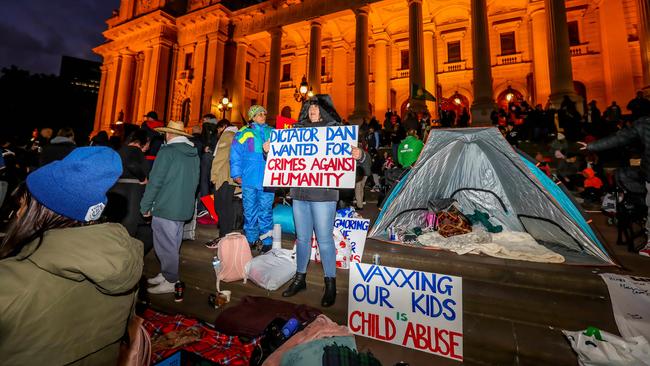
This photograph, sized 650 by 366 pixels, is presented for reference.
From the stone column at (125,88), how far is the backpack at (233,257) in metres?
34.1

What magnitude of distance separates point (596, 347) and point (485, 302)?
96 cm

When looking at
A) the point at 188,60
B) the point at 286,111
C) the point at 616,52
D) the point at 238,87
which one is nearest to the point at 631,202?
the point at 616,52

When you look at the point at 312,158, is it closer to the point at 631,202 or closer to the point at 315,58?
the point at 631,202

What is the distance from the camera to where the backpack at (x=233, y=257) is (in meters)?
3.87

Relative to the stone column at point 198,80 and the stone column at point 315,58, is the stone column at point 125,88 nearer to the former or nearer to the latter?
the stone column at point 198,80

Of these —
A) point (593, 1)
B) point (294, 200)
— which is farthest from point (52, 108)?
point (593, 1)

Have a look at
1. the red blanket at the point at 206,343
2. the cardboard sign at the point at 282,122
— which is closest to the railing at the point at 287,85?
the cardboard sign at the point at 282,122

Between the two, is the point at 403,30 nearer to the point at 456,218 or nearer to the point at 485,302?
the point at 456,218

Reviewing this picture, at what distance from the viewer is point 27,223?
3.98 feet

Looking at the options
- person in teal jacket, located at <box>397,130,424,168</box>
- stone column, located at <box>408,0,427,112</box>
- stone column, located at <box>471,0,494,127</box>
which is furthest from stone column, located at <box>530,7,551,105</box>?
person in teal jacket, located at <box>397,130,424,168</box>

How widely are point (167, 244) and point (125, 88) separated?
3541 cm

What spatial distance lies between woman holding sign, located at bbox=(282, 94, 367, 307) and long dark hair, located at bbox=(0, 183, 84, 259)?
2182mm

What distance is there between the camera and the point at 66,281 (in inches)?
44.1

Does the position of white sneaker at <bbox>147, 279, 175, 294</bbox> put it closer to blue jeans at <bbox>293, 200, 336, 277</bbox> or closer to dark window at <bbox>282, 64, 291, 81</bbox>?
blue jeans at <bbox>293, 200, 336, 277</bbox>
